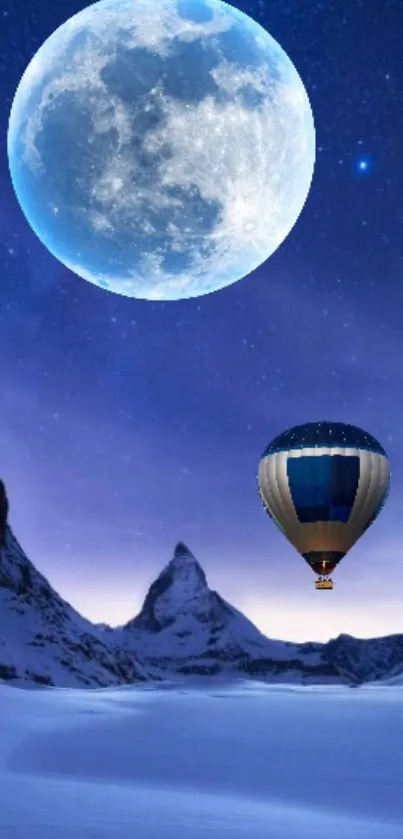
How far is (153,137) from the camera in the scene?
381 inches

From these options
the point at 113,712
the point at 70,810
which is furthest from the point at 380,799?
the point at 113,712

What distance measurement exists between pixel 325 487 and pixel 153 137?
26990 mm

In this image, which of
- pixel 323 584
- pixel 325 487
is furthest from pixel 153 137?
pixel 323 584

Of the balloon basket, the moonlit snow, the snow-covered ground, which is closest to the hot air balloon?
the balloon basket

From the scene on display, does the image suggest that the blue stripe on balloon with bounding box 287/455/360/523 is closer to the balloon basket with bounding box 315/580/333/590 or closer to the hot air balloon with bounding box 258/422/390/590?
the hot air balloon with bounding box 258/422/390/590

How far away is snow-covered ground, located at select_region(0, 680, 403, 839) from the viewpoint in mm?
9680

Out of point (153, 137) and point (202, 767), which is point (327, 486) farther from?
point (153, 137)

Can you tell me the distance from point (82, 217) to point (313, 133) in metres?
3.28

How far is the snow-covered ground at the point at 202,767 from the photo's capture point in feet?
31.8

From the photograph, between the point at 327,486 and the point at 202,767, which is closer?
the point at 202,767

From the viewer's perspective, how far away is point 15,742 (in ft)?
50.0

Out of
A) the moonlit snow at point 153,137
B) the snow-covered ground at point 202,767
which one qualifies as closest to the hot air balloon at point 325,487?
the snow-covered ground at point 202,767

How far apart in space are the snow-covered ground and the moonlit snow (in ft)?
20.9

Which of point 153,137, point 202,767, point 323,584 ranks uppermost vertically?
point 153,137
